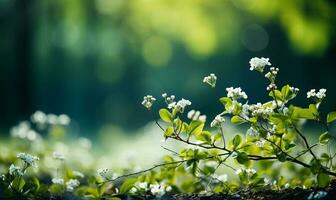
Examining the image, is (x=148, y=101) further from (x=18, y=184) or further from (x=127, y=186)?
(x=18, y=184)

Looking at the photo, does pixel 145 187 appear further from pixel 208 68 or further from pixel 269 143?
pixel 208 68

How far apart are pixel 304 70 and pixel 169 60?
8921mm

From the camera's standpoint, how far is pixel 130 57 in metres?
24.2

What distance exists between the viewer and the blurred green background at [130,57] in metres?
12.3

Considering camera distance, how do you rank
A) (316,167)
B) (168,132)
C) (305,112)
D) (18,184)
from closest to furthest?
1. (316,167)
2. (305,112)
3. (168,132)
4. (18,184)

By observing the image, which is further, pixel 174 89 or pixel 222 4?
pixel 174 89

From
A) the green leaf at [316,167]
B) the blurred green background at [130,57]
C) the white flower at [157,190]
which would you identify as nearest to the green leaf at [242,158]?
the green leaf at [316,167]

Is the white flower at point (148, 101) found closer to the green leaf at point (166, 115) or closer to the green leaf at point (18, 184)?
the green leaf at point (166, 115)

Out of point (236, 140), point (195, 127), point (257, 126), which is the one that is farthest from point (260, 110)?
point (195, 127)

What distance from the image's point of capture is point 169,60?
90.7ft

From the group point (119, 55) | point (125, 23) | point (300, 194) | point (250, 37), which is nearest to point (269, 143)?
point (300, 194)

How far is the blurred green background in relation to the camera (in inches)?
483

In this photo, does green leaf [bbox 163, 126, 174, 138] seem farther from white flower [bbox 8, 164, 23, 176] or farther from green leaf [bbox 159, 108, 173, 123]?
white flower [bbox 8, 164, 23, 176]

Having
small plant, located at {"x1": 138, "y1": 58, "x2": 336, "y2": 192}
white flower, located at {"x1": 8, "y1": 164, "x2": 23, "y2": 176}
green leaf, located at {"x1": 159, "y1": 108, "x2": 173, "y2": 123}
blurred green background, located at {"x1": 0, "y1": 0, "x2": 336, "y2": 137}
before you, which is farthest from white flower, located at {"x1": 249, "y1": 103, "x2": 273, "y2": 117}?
blurred green background, located at {"x1": 0, "y1": 0, "x2": 336, "y2": 137}
